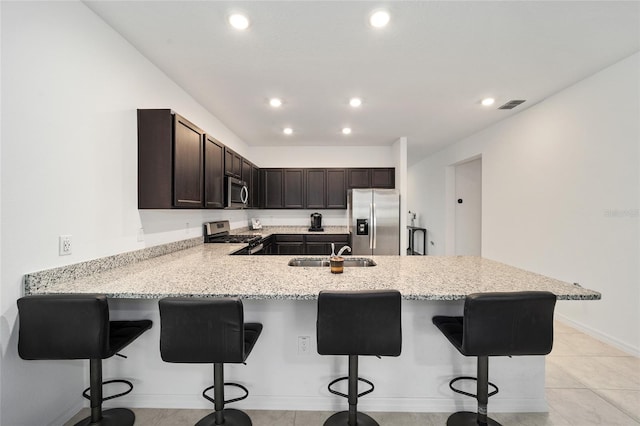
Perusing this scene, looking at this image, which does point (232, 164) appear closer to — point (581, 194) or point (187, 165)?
point (187, 165)

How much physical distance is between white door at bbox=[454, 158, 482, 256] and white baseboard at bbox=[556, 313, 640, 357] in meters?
2.78

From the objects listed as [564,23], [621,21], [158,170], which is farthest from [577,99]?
[158,170]

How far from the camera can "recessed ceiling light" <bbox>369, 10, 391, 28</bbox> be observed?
187 cm

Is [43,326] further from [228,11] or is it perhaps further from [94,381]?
[228,11]

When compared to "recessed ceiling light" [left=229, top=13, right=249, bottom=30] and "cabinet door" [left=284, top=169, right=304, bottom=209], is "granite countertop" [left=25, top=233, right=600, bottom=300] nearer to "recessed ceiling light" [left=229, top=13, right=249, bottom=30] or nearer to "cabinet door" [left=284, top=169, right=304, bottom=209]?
"recessed ceiling light" [left=229, top=13, right=249, bottom=30]

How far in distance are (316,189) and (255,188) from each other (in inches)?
45.0

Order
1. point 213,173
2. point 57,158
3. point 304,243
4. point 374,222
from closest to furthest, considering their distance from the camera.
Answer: point 57,158 → point 213,173 → point 374,222 → point 304,243

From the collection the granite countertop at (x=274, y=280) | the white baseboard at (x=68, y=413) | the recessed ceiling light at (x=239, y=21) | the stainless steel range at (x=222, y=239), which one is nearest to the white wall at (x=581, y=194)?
the granite countertop at (x=274, y=280)

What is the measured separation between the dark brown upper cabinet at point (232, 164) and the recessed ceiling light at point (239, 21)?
1.68m

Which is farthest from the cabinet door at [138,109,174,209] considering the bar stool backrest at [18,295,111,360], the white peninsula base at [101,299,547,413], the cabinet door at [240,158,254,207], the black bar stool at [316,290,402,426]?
the cabinet door at [240,158,254,207]

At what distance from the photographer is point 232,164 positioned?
148 inches

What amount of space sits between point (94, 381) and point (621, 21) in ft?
13.2

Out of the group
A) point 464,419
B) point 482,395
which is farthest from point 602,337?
point 482,395

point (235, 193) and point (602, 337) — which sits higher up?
point (235, 193)
